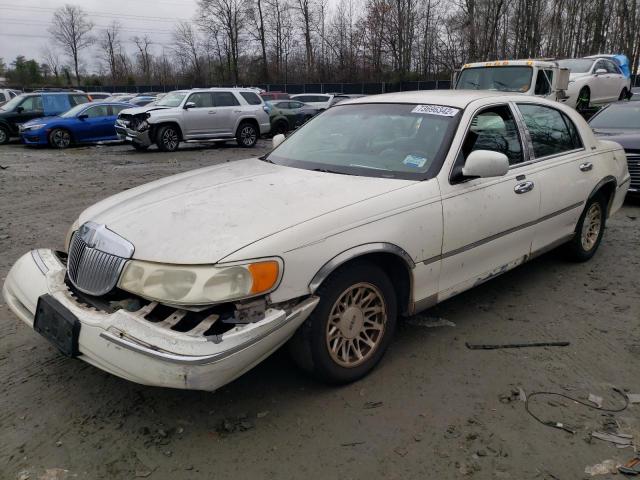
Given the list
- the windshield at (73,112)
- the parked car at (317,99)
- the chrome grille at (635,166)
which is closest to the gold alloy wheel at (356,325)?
the chrome grille at (635,166)

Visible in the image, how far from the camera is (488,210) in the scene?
3.60m

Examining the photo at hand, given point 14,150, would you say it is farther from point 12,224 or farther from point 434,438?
point 434,438

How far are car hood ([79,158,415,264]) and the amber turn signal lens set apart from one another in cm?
13

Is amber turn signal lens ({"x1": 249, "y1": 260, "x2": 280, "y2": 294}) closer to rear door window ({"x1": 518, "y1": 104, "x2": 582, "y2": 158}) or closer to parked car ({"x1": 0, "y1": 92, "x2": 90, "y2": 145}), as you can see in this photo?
rear door window ({"x1": 518, "y1": 104, "x2": 582, "y2": 158})

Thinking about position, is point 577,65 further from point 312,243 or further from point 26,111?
point 26,111

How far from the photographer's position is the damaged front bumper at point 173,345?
2326 millimetres

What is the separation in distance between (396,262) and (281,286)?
896mm

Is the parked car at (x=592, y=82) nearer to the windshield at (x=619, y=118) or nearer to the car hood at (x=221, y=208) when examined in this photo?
the windshield at (x=619, y=118)

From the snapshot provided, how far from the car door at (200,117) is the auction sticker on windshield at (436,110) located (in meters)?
12.3

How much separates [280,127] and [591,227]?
49.9 ft

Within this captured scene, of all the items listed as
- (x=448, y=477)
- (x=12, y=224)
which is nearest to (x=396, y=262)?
(x=448, y=477)

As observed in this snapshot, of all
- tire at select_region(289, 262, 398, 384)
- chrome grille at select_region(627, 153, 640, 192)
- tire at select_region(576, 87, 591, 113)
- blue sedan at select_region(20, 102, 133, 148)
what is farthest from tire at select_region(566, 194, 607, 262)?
blue sedan at select_region(20, 102, 133, 148)

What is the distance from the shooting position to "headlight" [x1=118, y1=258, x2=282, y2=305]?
7.98ft

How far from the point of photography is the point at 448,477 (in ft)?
7.78
